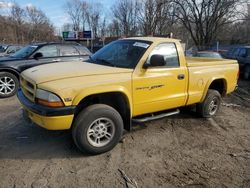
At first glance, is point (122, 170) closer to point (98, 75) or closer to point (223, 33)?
point (98, 75)

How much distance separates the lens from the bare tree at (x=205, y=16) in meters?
33.5

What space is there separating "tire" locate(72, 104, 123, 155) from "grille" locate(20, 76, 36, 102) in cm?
78

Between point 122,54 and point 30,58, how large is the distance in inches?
175

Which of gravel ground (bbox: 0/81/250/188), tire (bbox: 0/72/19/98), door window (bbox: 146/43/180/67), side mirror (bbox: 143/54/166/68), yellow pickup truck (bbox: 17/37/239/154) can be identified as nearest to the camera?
gravel ground (bbox: 0/81/250/188)

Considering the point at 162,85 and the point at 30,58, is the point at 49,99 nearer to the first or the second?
the point at 162,85

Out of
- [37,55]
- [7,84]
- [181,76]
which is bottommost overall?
[7,84]

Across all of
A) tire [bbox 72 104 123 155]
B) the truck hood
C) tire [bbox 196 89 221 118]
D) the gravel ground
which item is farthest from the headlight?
tire [bbox 196 89 221 118]

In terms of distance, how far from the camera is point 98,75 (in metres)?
3.96

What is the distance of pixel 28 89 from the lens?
13.2 feet

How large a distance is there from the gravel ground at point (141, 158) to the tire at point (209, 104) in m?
0.31

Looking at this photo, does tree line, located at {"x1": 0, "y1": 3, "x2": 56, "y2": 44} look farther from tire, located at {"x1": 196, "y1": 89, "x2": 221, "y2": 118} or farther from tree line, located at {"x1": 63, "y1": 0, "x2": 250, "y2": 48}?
Result: tire, located at {"x1": 196, "y1": 89, "x2": 221, "y2": 118}

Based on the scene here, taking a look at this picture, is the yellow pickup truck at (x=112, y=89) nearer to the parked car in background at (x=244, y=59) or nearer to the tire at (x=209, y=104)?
the tire at (x=209, y=104)

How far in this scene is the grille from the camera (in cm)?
386

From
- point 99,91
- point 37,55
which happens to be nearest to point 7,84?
point 37,55
